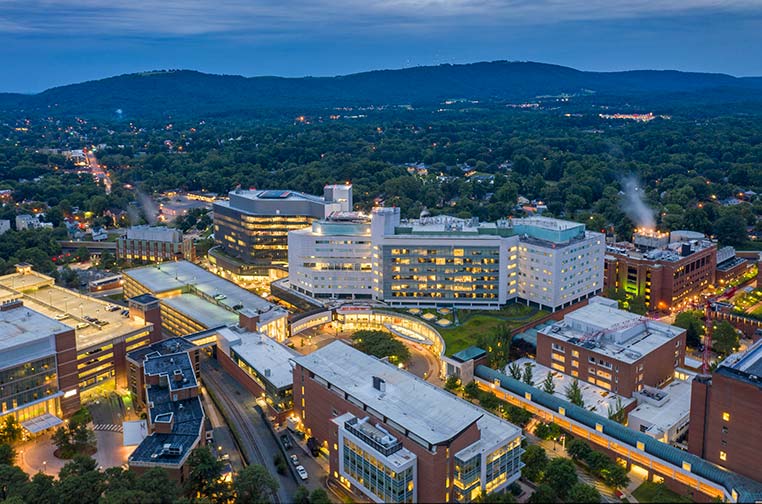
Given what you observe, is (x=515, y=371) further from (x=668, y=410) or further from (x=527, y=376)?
(x=668, y=410)

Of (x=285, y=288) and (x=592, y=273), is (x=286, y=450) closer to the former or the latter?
(x=285, y=288)

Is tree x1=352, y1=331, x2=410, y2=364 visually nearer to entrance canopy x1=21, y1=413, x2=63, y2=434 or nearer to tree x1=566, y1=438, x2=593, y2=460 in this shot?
tree x1=566, y1=438, x2=593, y2=460

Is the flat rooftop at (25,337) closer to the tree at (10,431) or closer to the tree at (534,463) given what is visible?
the tree at (10,431)

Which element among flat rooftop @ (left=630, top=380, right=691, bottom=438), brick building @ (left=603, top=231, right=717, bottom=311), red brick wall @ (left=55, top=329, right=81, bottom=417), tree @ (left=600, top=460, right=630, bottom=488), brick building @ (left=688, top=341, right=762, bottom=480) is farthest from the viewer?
brick building @ (left=603, top=231, right=717, bottom=311)

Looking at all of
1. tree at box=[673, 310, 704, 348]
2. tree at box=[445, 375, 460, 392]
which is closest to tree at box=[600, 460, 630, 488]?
tree at box=[445, 375, 460, 392]

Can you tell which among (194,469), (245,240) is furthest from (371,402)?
(245,240)

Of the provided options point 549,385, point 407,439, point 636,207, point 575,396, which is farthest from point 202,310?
point 636,207
